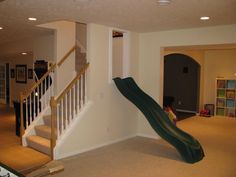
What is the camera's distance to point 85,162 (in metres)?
4.68

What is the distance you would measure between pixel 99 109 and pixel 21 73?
6934mm

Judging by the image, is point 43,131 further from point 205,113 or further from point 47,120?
point 205,113

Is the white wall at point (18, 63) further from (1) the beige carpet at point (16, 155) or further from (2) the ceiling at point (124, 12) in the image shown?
(2) the ceiling at point (124, 12)

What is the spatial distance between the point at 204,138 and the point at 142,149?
2.00 meters

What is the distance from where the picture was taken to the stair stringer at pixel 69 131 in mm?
4801

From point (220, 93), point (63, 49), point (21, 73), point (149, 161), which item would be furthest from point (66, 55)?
point (220, 93)

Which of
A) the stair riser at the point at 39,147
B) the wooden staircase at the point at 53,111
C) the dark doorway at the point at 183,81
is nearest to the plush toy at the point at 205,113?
the dark doorway at the point at 183,81

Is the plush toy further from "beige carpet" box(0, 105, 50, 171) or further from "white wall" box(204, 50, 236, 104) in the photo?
"beige carpet" box(0, 105, 50, 171)

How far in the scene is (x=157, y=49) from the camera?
6.43 metres

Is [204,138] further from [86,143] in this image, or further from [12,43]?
Result: [12,43]

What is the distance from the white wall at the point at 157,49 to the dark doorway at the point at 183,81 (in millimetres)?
4573

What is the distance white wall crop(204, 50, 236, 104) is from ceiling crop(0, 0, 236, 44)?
498 cm

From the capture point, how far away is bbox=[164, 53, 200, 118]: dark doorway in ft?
36.0

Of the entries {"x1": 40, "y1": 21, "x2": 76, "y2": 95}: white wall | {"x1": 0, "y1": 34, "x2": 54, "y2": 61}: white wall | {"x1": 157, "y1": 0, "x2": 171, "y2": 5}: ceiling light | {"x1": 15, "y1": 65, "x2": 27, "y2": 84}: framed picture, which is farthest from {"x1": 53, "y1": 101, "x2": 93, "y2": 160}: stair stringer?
{"x1": 15, "y1": 65, "x2": 27, "y2": 84}: framed picture
